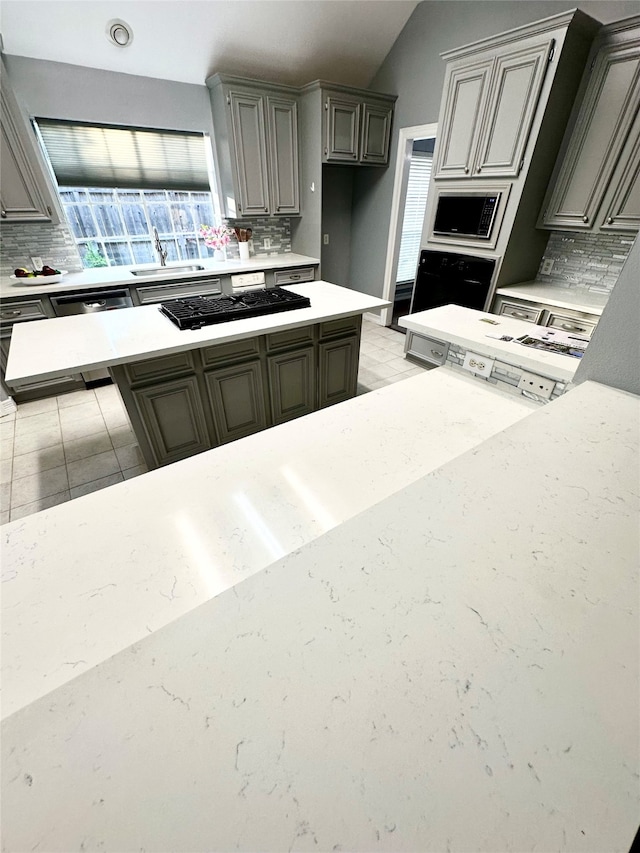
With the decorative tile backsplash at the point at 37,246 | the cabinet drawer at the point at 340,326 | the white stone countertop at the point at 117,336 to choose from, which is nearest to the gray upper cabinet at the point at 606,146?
the white stone countertop at the point at 117,336

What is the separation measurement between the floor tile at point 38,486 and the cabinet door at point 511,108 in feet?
12.8

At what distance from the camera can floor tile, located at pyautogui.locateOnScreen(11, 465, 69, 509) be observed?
2.21m

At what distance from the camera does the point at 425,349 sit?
358 cm

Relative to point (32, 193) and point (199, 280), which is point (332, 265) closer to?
point (199, 280)

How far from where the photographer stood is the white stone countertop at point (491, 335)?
4.58 feet

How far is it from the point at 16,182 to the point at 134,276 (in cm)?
103

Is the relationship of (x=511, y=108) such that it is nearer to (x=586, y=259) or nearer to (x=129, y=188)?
(x=586, y=259)

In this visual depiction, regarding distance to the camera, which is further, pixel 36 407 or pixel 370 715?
pixel 36 407

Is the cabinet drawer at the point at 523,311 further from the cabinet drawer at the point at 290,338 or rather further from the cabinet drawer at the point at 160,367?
the cabinet drawer at the point at 160,367

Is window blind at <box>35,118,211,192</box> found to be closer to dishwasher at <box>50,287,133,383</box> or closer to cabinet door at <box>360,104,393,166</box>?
dishwasher at <box>50,287,133,383</box>

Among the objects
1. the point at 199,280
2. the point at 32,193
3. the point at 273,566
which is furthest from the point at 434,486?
the point at 32,193

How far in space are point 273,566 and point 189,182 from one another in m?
4.51

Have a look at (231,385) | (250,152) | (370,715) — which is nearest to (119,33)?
(250,152)

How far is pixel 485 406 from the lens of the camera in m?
1.50
